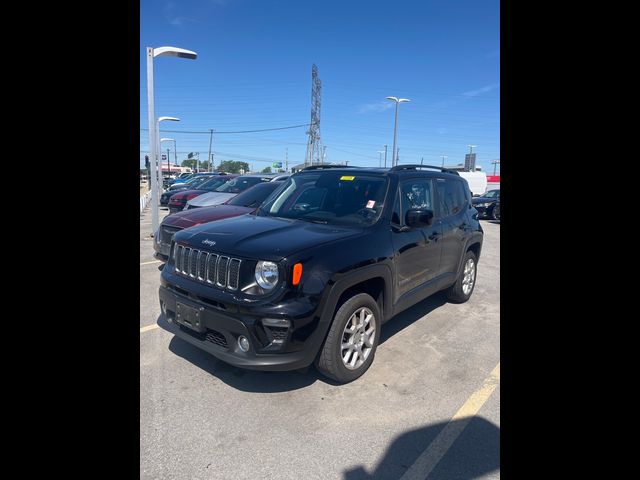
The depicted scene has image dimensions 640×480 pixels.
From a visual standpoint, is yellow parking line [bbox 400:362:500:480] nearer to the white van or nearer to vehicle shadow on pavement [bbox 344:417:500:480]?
vehicle shadow on pavement [bbox 344:417:500:480]

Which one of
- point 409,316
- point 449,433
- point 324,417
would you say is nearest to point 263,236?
point 324,417

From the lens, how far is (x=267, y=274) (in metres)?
2.90

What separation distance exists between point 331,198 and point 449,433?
243 centimetres

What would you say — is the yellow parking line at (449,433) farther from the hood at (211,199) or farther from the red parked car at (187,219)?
the hood at (211,199)

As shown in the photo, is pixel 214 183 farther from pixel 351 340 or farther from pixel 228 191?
pixel 351 340

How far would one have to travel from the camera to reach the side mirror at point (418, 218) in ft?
12.2

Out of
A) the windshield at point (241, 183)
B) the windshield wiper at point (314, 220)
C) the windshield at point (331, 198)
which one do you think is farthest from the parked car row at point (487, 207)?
the windshield wiper at point (314, 220)

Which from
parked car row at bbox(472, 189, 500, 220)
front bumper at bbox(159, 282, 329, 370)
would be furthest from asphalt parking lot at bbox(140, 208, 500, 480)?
parked car row at bbox(472, 189, 500, 220)

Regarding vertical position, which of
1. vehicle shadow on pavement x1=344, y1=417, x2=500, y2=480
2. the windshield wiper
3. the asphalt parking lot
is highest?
the windshield wiper

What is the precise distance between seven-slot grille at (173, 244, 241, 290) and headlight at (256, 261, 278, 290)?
0.56ft

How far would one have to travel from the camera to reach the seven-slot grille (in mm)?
3006
